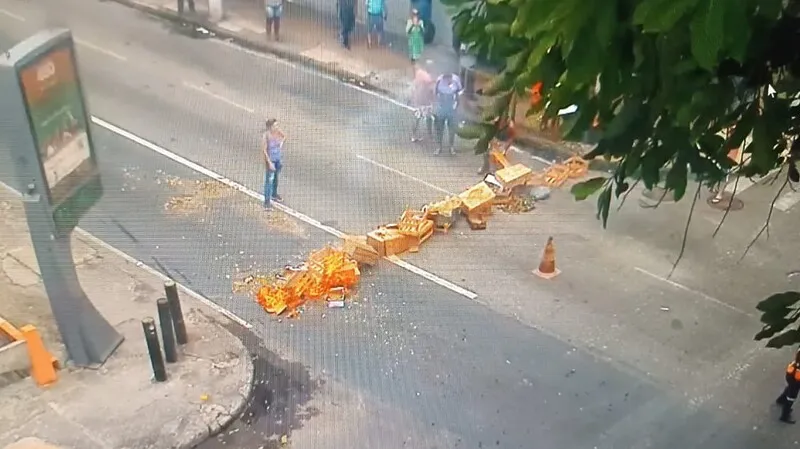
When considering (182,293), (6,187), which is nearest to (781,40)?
(182,293)

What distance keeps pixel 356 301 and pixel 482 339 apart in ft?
1.55

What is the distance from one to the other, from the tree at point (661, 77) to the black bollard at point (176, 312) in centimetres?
162

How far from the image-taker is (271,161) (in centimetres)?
356

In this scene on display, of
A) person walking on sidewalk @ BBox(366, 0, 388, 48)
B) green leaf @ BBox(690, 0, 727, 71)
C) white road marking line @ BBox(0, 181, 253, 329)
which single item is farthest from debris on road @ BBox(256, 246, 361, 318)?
green leaf @ BBox(690, 0, 727, 71)

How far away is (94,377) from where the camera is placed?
2738mm

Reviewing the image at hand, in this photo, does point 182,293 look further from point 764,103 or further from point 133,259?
point 764,103

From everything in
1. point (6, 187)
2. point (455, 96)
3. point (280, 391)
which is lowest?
point (280, 391)

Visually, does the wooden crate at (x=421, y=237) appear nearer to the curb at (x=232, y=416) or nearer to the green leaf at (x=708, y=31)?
the curb at (x=232, y=416)

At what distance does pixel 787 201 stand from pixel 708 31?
10.3 feet

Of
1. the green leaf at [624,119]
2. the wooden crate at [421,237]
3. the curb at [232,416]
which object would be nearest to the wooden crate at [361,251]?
the wooden crate at [421,237]

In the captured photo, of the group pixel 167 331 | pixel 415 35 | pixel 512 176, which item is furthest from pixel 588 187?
pixel 415 35

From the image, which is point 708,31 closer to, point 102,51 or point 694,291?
point 694,291

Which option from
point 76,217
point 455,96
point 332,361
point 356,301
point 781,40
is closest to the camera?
point 781,40

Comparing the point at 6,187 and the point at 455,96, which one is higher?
the point at 455,96
